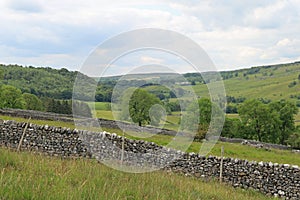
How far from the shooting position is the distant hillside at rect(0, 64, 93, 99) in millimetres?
95125

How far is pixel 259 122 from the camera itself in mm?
52906

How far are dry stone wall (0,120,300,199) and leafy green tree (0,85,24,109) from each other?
4828cm

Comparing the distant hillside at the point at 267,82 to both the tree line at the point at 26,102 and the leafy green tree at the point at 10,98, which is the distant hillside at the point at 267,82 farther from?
the leafy green tree at the point at 10,98

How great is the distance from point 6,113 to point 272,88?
139594 mm

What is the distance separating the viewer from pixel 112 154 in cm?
1684

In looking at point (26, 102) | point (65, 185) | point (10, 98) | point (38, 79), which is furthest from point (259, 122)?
point (38, 79)

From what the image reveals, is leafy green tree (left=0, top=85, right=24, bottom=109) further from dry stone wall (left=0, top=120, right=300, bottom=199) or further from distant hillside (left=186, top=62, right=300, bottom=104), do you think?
distant hillside (left=186, top=62, right=300, bottom=104)

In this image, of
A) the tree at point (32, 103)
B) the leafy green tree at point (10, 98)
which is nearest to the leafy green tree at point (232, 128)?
the tree at point (32, 103)

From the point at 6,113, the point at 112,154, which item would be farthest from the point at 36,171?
the point at 6,113

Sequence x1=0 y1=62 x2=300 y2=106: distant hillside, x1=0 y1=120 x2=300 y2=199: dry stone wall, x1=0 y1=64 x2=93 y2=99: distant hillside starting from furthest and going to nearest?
x1=0 y1=64 x2=93 y2=99: distant hillside
x1=0 y1=120 x2=300 y2=199: dry stone wall
x1=0 y1=62 x2=300 y2=106: distant hillside

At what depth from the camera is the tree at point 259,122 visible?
51.9 metres

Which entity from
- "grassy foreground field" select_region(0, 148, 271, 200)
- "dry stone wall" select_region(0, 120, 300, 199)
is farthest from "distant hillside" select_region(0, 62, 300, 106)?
"grassy foreground field" select_region(0, 148, 271, 200)

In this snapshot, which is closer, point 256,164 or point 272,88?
point 256,164

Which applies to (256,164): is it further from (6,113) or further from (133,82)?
(6,113)
